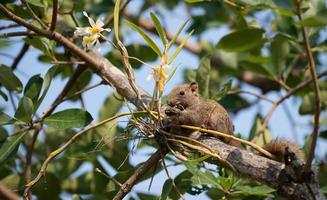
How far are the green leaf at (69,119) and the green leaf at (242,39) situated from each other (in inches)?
41.2

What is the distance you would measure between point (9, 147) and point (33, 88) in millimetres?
319

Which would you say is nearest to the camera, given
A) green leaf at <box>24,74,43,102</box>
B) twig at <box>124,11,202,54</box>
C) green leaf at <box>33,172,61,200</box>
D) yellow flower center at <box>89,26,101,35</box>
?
yellow flower center at <box>89,26,101,35</box>

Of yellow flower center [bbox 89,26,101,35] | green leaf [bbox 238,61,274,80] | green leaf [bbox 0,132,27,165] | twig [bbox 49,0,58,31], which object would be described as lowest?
green leaf [bbox 0,132,27,165]

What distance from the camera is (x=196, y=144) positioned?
2488mm

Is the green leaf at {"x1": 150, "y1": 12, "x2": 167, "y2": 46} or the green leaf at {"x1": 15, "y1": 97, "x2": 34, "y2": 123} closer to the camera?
the green leaf at {"x1": 150, "y1": 12, "x2": 167, "y2": 46}

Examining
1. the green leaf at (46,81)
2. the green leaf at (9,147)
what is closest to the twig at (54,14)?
the green leaf at (46,81)

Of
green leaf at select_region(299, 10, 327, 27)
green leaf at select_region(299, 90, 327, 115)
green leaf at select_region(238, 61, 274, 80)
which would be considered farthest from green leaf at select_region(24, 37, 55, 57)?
green leaf at select_region(299, 90, 327, 115)

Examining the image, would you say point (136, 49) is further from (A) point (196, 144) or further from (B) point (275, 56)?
(A) point (196, 144)

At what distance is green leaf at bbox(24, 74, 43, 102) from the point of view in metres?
2.82

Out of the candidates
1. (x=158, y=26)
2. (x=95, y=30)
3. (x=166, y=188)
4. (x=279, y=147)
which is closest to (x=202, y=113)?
(x=279, y=147)

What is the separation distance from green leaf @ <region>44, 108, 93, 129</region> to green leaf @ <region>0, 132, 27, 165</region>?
16cm

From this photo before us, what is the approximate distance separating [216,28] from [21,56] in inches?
71.3

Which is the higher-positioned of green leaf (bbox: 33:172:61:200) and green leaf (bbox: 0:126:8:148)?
green leaf (bbox: 0:126:8:148)

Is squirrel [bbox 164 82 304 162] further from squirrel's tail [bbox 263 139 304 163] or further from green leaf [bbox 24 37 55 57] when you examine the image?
green leaf [bbox 24 37 55 57]
